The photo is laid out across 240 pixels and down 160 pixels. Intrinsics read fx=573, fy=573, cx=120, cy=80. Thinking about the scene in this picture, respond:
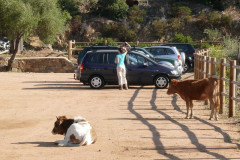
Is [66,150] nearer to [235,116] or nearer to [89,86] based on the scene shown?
[235,116]

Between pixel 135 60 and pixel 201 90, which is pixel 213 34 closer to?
pixel 135 60

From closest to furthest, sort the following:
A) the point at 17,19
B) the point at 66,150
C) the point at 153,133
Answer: the point at 66,150, the point at 153,133, the point at 17,19

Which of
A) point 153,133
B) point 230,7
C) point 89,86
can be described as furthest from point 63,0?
point 153,133

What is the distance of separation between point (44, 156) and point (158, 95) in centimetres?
1085

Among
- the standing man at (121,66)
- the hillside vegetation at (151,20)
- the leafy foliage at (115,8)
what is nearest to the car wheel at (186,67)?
the standing man at (121,66)

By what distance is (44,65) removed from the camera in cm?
3531

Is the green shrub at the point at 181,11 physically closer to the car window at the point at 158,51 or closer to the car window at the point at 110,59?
the car window at the point at 158,51

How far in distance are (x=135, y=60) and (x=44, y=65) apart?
42.6ft

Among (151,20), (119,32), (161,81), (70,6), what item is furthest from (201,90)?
(70,6)

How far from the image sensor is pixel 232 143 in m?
10.6

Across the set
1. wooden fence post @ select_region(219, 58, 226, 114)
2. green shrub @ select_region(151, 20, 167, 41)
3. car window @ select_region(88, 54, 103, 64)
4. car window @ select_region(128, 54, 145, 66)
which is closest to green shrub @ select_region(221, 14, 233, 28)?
green shrub @ select_region(151, 20, 167, 41)

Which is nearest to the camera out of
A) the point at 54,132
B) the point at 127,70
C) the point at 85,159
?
the point at 85,159

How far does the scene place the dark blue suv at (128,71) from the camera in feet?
75.8

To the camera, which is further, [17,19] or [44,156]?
[17,19]
